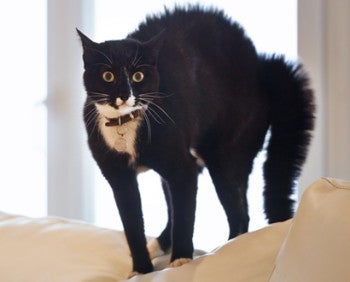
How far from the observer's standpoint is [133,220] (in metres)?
1.19

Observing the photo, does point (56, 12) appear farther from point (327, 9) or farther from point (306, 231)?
point (306, 231)

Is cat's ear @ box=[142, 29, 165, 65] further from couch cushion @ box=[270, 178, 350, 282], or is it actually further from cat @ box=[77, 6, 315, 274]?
couch cushion @ box=[270, 178, 350, 282]

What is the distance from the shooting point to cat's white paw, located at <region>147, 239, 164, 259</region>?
4.26 feet

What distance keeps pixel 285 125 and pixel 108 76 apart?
41 centimetres

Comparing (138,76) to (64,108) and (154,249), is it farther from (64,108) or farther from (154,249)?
(64,108)

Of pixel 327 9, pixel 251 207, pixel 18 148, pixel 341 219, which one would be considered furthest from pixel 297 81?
pixel 18 148


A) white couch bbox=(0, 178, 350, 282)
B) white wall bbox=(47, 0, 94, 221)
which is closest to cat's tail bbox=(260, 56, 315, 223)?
white couch bbox=(0, 178, 350, 282)

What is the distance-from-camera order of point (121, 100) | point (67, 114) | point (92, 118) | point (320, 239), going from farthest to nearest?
point (67, 114) → point (92, 118) → point (121, 100) → point (320, 239)

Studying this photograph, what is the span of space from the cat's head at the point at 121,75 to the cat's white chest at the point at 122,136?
0.09 ft

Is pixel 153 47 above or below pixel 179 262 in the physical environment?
above

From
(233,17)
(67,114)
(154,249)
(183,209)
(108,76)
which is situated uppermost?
(233,17)

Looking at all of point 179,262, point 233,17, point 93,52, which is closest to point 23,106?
point 233,17

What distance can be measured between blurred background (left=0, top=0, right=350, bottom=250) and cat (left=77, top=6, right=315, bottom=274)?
26 centimetres

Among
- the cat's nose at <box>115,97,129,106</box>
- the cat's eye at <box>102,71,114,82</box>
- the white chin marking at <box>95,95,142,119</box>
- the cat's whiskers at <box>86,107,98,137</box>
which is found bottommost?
the cat's whiskers at <box>86,107,98,137</box>
